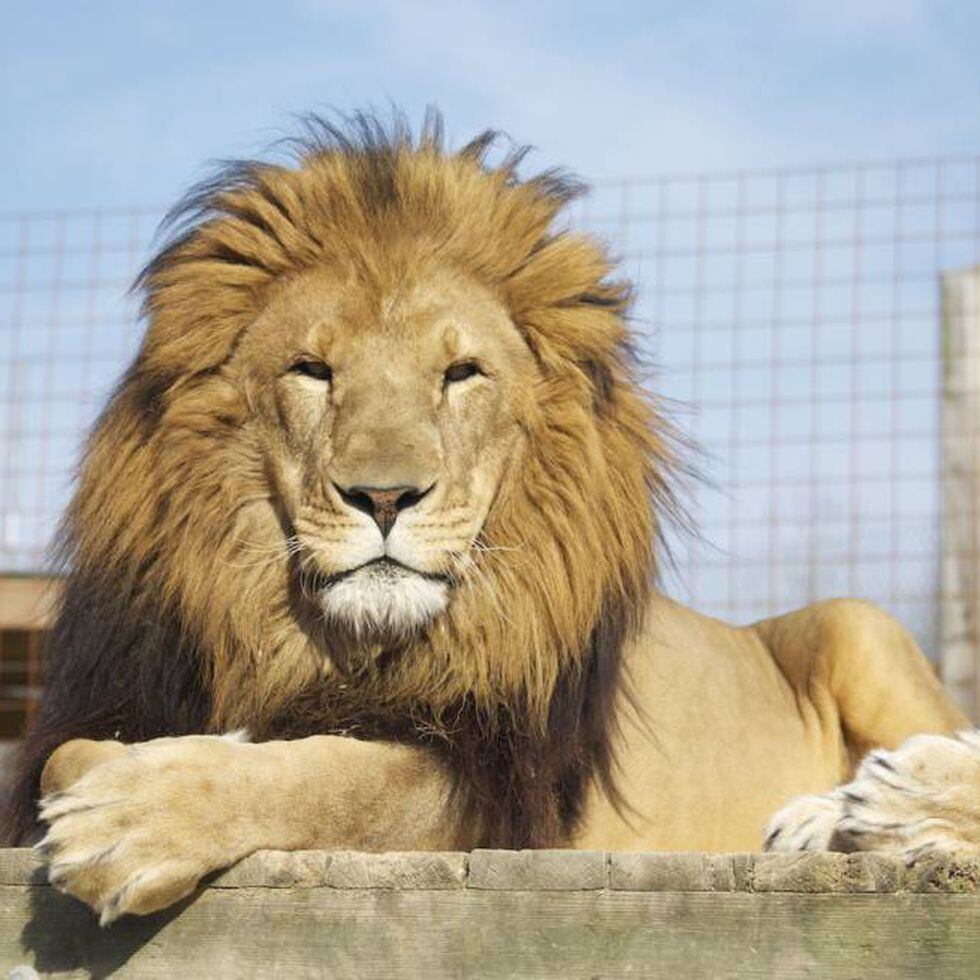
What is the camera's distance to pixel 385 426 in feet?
9.08

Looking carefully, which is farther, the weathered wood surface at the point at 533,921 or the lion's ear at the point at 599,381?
the lion's ear at the point at 599,381

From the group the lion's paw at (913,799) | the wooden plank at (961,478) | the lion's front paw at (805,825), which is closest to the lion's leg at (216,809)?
the lion's front paw at (805,825)

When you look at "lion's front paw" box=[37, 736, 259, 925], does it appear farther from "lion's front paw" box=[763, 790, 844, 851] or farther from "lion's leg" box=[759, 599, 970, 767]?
"lion's leg" box=[759, 599, 970, 767]

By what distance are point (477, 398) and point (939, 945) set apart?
1.29 metres

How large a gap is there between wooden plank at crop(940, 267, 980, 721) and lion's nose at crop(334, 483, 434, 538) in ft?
11.7

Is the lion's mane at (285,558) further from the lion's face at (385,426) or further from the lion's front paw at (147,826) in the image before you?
the lion's front paw at (147,826)

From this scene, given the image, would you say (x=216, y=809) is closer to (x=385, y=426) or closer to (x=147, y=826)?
(x=147, y=826)

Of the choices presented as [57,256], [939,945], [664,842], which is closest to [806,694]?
[664,842]

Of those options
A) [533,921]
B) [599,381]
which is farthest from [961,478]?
[533,921]

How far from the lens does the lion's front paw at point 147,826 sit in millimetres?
2037

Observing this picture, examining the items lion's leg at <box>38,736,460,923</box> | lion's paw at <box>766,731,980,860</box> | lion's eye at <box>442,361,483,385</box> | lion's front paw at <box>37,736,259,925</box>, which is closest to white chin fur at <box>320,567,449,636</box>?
lion's leg at <box>38,736,460,923</box>

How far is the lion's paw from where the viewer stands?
2.14 meters

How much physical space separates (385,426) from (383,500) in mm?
120

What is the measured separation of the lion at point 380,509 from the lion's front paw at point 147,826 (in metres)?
0.24
